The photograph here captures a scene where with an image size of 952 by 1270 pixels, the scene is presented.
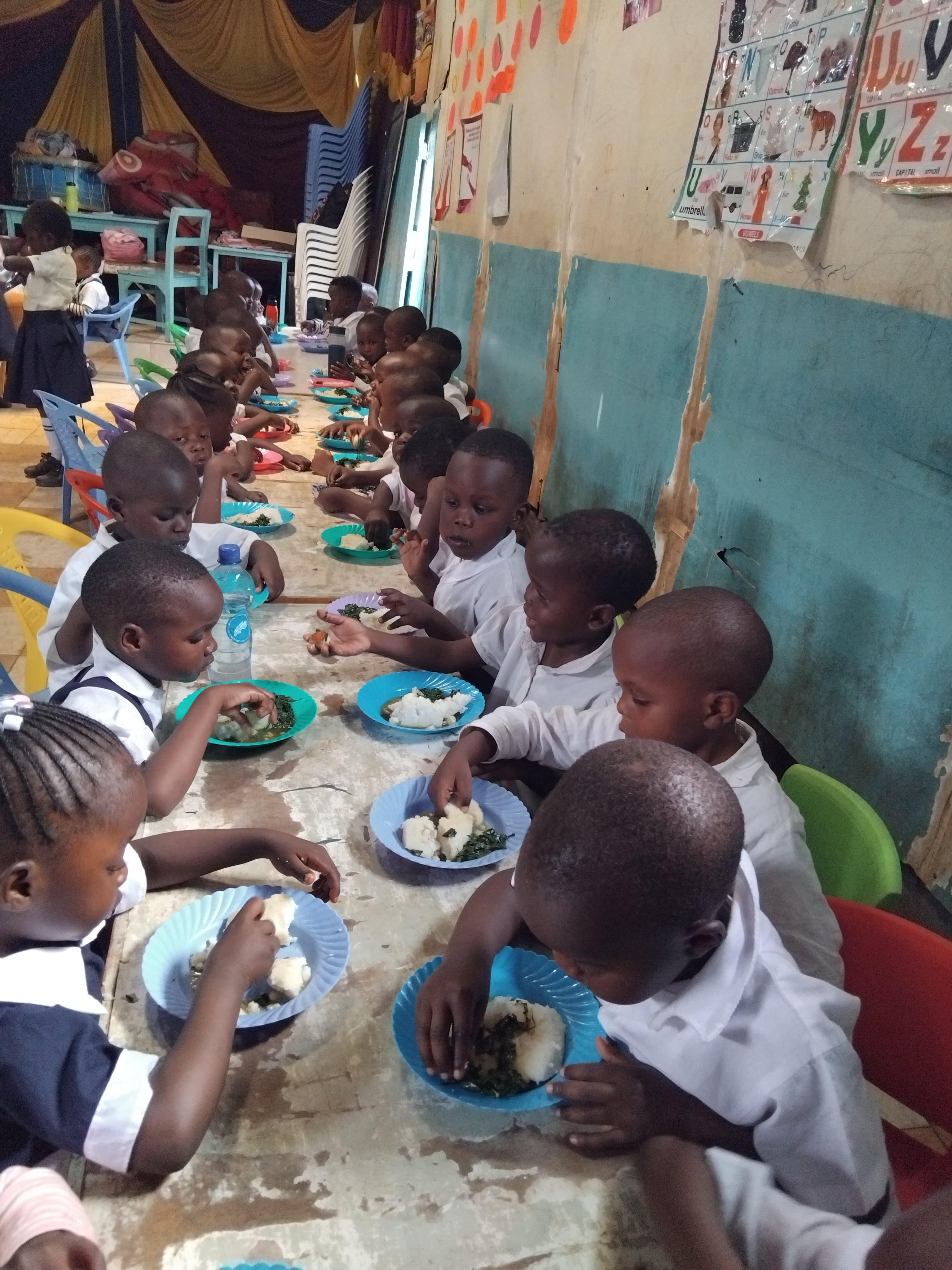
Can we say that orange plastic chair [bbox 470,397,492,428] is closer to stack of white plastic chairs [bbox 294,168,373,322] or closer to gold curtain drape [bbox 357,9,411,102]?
gold curtain drape [bbox 357,9,411,102]

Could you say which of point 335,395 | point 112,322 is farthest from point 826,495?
point 112,322

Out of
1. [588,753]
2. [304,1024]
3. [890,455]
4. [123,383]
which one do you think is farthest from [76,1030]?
[123,383]

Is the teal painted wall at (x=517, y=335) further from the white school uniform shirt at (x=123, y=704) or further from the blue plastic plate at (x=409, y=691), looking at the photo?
the white school uniform shirt at (x=123, y=704)

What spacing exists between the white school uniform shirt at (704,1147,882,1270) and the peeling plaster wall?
77cm

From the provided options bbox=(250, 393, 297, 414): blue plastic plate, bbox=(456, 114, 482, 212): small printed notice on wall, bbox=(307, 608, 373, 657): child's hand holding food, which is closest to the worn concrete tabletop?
bbox=(307, 608, 373, 657): child's hand holding food

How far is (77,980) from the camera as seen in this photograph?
872 millimetres

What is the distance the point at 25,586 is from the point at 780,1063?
2006 mm

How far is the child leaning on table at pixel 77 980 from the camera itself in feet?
2.54

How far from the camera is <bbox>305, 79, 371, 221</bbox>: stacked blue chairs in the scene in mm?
10703

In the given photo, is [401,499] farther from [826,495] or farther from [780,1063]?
[780,1063]

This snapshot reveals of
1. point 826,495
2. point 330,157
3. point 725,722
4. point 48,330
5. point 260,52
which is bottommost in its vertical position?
point 725,722

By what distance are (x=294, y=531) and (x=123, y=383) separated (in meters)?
6.21

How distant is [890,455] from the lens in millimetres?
1452

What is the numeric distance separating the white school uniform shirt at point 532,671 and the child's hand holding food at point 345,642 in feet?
1.05
